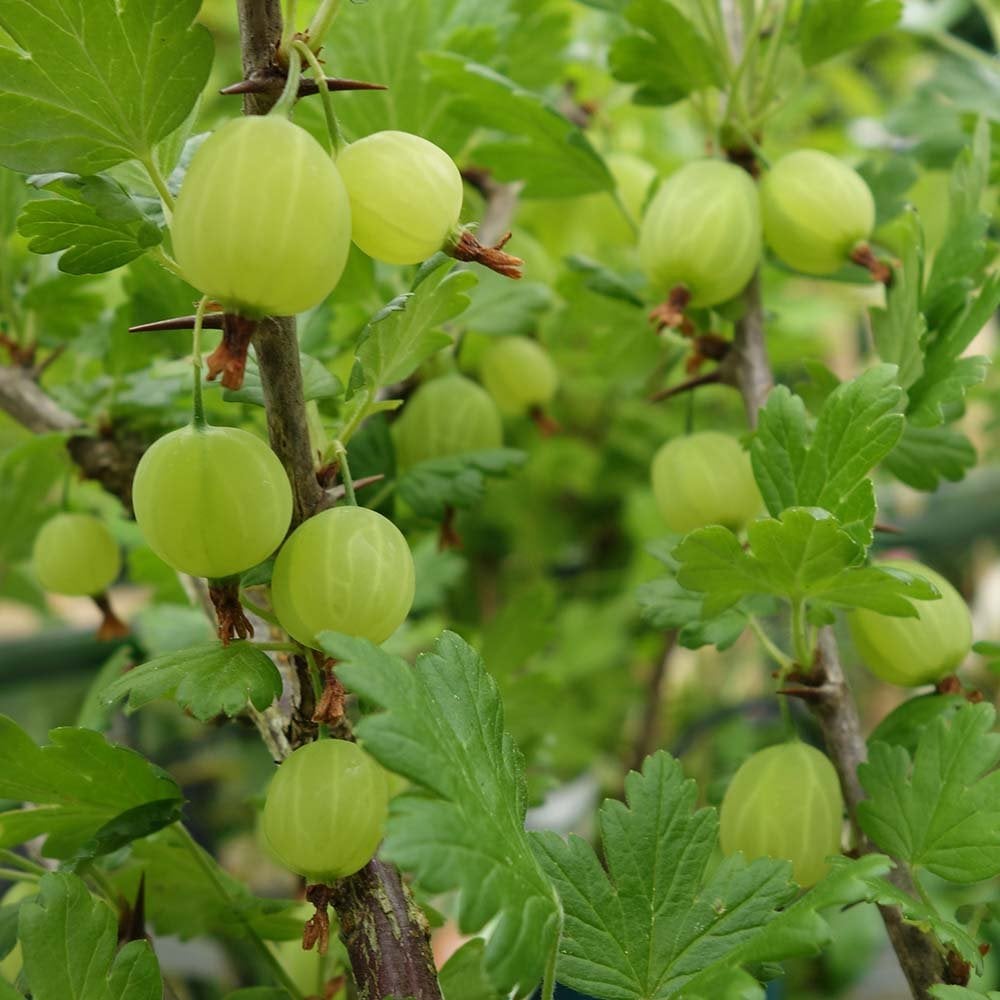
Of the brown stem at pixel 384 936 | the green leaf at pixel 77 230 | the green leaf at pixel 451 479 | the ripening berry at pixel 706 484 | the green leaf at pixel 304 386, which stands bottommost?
the brown stem at pixel 384 936

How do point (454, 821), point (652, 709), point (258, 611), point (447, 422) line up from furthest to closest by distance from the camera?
point (652, 709) < point (447, 422) < point (258, 611) < point (454, 821)

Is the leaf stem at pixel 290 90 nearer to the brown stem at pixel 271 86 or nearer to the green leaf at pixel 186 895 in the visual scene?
the brown stem at pixel 271 86

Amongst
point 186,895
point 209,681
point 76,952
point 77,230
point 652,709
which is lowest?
point 652,709

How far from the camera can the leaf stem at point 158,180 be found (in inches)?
13.5

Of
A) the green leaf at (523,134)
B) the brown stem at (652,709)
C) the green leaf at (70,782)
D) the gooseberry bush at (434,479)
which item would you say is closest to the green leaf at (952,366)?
the gooseberry bush at (434,479)

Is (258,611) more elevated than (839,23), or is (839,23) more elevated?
(839,23)

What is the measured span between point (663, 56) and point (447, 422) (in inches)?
8.5

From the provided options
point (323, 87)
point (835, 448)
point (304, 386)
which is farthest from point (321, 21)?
point (835, 448)

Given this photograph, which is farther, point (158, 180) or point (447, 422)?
point (447, 422)

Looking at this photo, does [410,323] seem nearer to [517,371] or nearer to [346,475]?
[346,475]

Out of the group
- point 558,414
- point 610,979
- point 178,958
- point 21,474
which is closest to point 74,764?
point 610,979

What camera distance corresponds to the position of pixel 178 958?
2.57 ft

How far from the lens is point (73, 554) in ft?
1.89

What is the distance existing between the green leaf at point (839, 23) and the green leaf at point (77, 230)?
1.15ft
